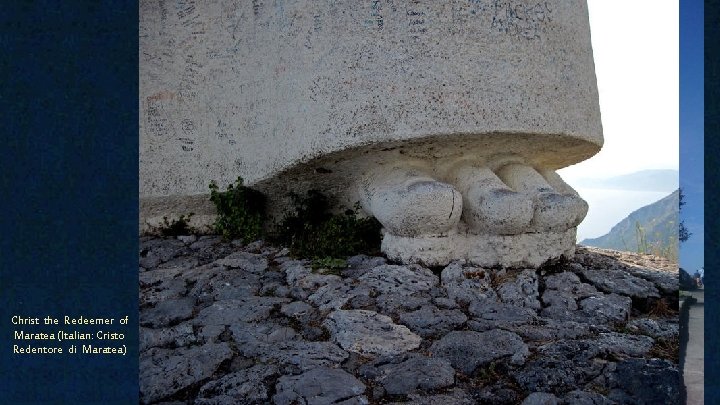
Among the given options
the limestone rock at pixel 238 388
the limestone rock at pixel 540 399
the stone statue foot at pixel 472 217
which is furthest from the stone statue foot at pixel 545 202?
the limestone rock at pixel 238 388

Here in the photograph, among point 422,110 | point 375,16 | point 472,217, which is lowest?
point 472,217

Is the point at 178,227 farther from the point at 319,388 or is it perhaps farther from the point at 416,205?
the point at 319,388

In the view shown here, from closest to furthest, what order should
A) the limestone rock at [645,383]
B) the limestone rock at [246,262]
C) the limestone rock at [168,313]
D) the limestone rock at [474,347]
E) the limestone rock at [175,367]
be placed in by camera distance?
the limestone rock at [645,383]
the limestone rock at [175,367]
the limestone rock at [474,347]
the limestone rock at [168,313]
the limestone rock at [246,262]

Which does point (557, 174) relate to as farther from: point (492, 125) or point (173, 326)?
point (173, 326)

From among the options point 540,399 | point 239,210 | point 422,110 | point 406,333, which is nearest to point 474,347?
point 406,333

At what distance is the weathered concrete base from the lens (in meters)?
4.32

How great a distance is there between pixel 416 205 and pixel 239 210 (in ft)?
5.85

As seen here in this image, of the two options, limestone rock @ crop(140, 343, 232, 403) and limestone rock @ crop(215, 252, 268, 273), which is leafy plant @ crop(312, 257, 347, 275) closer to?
limestone rock @ crop(215, 252, 268, 273)

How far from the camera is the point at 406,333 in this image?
3.42 m

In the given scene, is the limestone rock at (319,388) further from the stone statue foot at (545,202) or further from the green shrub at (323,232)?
the stone statue foot at (545,202)

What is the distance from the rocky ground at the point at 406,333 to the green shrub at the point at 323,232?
0.16 metres

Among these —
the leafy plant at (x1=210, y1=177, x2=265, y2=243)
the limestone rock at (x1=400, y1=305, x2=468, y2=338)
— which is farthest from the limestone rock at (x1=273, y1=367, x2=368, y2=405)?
the leafy plant at (x1=210, y1=177, x2=265, y2=243)

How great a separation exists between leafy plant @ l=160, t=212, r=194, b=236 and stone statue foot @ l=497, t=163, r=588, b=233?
2.91m

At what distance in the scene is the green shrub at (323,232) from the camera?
4.67 m
